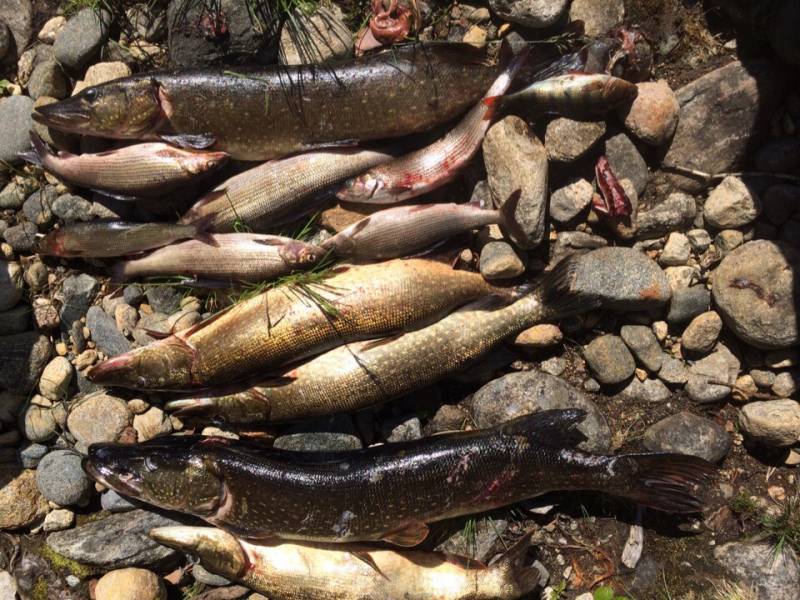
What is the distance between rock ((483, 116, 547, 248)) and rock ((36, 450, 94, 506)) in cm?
413

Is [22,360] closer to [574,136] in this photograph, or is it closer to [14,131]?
[14,131]

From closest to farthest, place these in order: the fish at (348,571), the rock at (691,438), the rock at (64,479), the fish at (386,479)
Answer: the fish at (386,479) < the fish at (348,571) < the rock at (691,438) < the rock at (64,479)

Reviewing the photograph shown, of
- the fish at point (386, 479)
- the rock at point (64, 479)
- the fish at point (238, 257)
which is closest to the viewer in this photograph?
the fish at point (386, 479)

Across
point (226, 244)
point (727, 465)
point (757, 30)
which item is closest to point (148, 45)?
point (226, 244)

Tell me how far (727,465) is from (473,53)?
397 centimetres

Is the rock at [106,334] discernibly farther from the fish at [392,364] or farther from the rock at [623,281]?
the rock at [623,281]

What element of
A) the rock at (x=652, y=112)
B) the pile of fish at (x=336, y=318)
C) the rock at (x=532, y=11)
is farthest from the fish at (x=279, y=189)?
the rock at (x=652, y=112)

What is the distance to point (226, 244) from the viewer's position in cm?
519

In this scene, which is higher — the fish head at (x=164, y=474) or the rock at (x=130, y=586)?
the fish head at (x=164, y=474)

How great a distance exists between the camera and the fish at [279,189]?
5.15 m

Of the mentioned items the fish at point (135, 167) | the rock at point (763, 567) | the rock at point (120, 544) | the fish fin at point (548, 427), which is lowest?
the rock at point (763, 567)

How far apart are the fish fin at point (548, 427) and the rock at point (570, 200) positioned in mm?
1566

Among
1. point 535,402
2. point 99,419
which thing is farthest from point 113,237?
point 535,402

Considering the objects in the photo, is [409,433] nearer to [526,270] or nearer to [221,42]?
[526,270]
